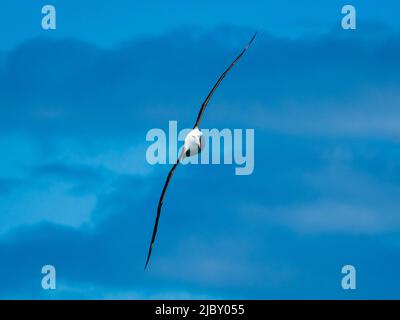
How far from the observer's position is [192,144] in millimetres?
18969

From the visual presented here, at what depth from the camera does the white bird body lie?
62.0 feet

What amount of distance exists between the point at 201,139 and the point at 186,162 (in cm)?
114

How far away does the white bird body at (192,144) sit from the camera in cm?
1889
